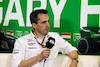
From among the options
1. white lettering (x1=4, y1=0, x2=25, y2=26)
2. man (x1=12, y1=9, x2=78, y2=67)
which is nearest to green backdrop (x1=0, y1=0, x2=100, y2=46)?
white lettering (x1=4, y1=0, x2=25, y2=26)

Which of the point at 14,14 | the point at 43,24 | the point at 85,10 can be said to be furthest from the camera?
the point at 14,14

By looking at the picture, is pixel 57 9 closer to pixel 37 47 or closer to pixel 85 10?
pixel 85 10

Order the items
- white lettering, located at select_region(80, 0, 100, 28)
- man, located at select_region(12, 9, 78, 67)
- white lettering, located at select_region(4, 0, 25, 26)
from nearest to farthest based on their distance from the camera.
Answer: man, located at select_region(12, 9, 78, 67), white lettering, located at select_region(80, 0, 100, 28), white lettering, located at select_region(4, 0, 25, 26)

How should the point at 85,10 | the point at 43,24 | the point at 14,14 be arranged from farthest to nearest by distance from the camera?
the point at 14,14 → the point at 85,10 → the point at 43,24

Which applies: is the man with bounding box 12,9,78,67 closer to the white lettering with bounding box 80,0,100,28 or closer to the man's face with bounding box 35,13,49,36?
the man's face with bounding box 35,13,49,36

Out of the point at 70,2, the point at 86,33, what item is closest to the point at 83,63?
the point at 86,33

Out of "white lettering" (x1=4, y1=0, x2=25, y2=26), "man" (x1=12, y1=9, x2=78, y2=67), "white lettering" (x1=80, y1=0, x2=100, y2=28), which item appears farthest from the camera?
"white lettering" (x1=4, y1=0, x2=25, y2=26)

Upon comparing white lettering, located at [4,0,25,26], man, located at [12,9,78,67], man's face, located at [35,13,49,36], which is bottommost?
man, located at [12,9,78,67]

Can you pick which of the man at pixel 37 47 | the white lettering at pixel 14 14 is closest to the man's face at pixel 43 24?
the man at pixel 37 47

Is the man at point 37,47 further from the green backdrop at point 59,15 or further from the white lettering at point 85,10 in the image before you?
the white lettering at point 85,10

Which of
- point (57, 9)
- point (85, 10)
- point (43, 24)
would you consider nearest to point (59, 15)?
point (57, 9)

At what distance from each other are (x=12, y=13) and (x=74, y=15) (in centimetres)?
106

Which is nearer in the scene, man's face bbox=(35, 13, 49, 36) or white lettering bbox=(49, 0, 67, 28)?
man's face bbox=(35, 13, 49, 36)

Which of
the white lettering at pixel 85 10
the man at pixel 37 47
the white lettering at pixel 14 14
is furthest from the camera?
the white lettering at pixel 14 14
